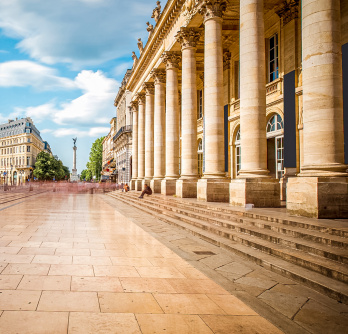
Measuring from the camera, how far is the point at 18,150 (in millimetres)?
117375

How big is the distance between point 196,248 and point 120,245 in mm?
1885

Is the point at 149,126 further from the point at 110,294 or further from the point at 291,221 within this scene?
the point at 110,294

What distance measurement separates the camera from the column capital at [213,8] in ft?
50.4

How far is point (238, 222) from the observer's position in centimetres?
959

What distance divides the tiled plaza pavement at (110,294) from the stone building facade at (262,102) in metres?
4.68

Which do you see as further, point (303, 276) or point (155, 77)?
point (155, 77)

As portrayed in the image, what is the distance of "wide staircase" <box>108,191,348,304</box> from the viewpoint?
5122 mm

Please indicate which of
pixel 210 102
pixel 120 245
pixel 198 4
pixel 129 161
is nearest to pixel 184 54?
pixel 198 4

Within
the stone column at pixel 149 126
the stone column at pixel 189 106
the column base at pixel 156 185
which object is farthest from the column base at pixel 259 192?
the stone column at pixel 149 126

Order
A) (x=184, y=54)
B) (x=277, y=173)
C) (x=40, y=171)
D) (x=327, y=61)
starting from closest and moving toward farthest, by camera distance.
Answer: (x=327, y=61) < (x=277, y=173) < (x=184, y=54) < (x=40, y=171)

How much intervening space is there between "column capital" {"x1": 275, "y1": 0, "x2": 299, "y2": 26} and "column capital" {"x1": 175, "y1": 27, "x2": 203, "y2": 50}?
4385 mm

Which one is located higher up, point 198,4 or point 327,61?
point 198,4

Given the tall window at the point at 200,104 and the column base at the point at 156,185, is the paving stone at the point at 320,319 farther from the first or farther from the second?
the tall window at the point at 200,104

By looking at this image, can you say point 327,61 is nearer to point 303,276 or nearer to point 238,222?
point 238,222
